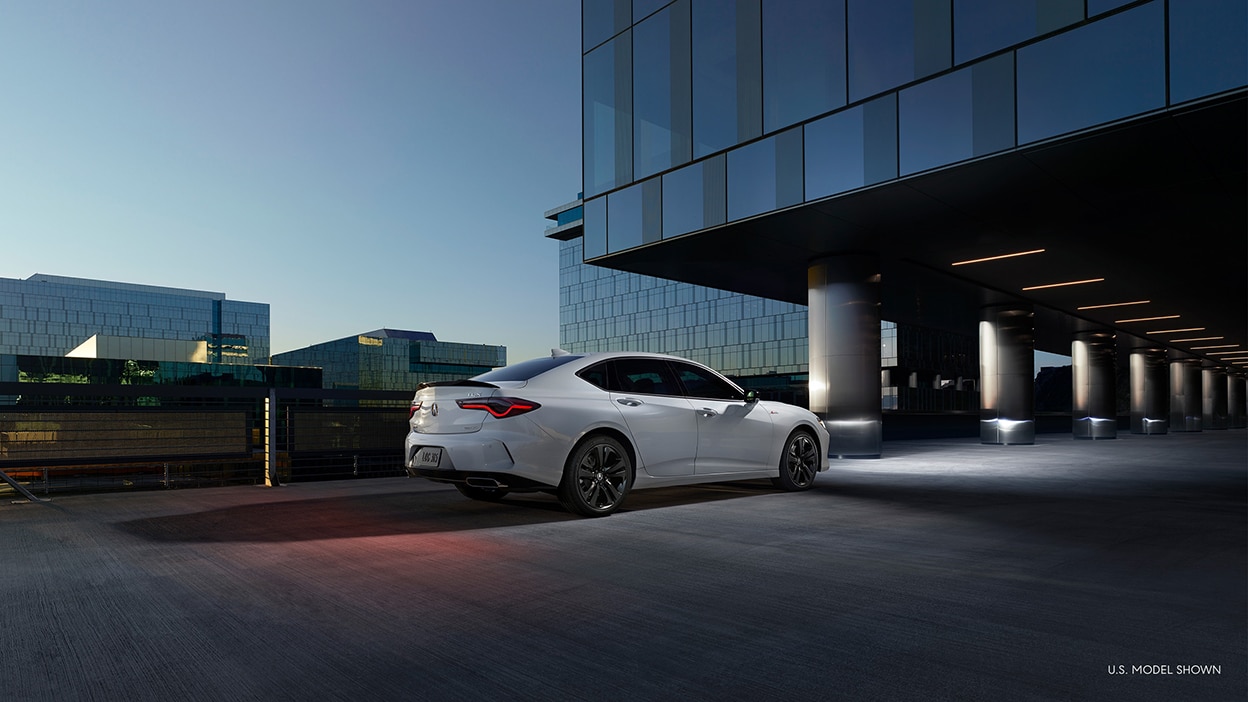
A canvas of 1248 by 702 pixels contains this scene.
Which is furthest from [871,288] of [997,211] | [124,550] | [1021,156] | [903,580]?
[124,550]

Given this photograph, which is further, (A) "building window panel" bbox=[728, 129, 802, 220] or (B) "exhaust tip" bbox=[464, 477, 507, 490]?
(A) "building window panel" bbox=[728, 129, 802, 220]

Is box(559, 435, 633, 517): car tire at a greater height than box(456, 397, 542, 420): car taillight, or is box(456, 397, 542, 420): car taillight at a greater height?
box(456, 397, 542, 420): car taillight

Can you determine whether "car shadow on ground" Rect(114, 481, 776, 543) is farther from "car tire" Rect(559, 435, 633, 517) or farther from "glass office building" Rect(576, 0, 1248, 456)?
"glass office building" Rect(576, 0, 1248, 456)

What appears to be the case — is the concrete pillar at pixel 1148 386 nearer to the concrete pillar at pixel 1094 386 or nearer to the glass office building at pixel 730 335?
the concrete pillar at pixel 1094 386

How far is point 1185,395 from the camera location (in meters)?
53.8

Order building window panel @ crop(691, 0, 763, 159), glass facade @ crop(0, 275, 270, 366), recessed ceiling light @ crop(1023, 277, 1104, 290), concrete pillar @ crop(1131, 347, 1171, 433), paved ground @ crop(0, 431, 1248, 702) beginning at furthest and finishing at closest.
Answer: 1. glass facade @ crop(0, 275, 270, 366)
2. concrete pillar @ crop(1131, 347, 1171, 433)
3. recessed ceiling light @ crop(1023, 277, 1104, 290)
4. building window panel @ crop(691, 0, 763, 159)
5. paved ground @ crop(0, 431, 1248, 702)

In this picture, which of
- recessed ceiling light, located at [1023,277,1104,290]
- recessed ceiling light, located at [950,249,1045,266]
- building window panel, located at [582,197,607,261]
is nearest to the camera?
recessed ceiling light, located at [950,249,1045,266]

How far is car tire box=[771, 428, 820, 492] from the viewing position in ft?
32.9

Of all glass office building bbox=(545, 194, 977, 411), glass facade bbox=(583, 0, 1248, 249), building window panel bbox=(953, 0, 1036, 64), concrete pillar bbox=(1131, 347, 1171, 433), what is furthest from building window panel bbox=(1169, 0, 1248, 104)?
glass office building bbox=(545, 194, 977, 411)

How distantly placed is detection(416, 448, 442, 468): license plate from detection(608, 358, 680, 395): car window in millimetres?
1825

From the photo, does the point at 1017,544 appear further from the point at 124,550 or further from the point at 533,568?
the point at 124,550

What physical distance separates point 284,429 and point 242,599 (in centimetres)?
736

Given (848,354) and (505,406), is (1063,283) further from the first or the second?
(505,406)

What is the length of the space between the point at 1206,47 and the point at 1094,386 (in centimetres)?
3003
